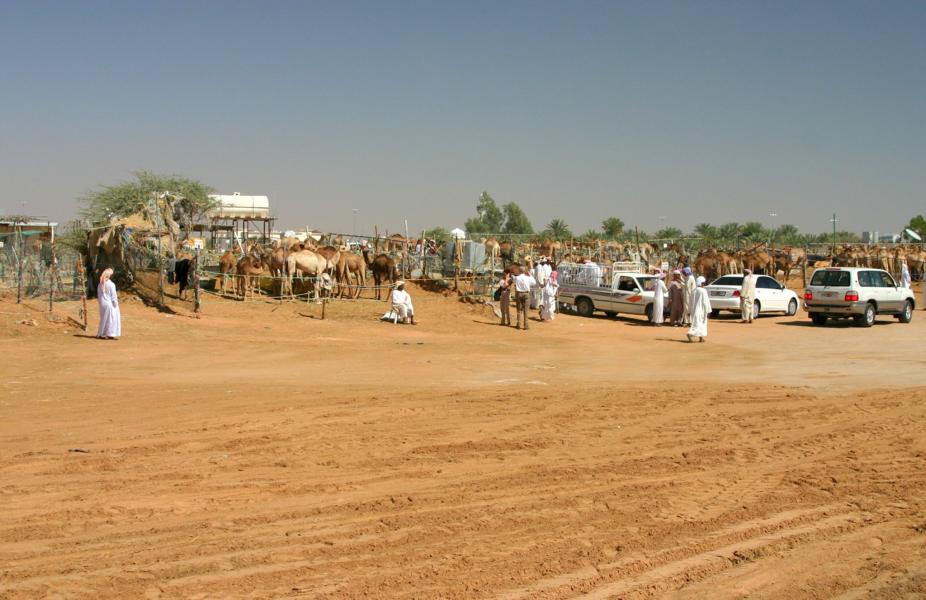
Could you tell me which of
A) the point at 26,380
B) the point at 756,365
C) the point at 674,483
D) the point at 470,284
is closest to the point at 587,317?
the point at 470,284

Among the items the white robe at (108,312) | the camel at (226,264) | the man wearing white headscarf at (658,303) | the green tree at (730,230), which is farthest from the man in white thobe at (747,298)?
the green tree at (730,230)

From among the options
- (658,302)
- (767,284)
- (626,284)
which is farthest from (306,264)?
(767,284)

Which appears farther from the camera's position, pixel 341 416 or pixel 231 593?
pixel 341 416

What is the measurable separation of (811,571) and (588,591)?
1695 mm

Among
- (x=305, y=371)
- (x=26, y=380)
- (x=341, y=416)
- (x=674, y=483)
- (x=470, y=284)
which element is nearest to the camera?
(x=674, y=483)

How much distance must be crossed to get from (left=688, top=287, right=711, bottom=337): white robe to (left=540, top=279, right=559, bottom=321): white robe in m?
Result: 6.19

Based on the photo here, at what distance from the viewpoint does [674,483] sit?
8.51 metres

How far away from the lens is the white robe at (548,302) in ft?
91.5

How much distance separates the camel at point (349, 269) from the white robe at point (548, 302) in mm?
6391

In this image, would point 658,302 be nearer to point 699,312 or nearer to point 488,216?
point 699,312

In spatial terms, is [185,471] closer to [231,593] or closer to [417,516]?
[417,516]

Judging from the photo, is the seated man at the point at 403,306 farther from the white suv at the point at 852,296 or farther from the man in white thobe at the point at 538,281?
the white suv at the point at 852,296

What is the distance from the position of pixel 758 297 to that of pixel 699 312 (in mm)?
8824

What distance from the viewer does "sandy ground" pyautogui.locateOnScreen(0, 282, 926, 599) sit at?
6148mm
